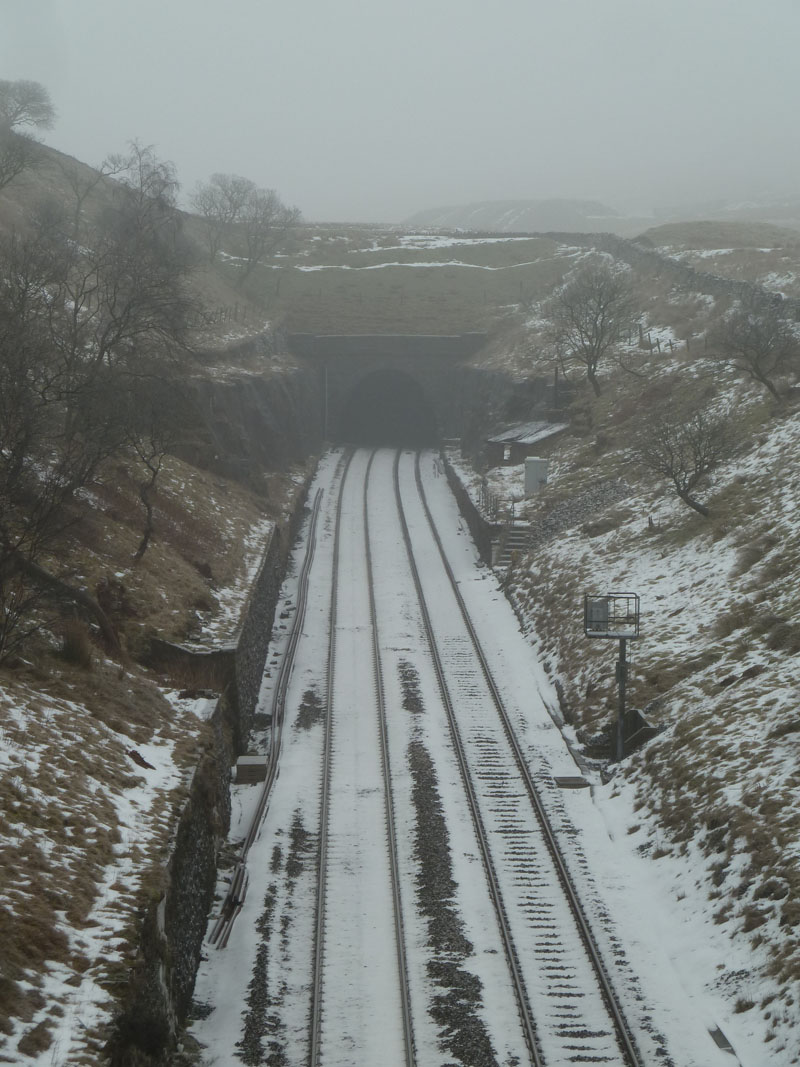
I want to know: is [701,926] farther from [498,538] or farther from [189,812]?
[498,538]


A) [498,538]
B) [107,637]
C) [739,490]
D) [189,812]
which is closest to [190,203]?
[498,538]

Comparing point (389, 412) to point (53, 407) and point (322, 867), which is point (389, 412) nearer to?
point (53, 407)

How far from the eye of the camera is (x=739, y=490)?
32.0 metres

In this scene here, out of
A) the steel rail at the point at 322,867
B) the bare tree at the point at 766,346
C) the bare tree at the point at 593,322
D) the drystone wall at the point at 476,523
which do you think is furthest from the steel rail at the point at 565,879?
the bare tree at the point at 593,322

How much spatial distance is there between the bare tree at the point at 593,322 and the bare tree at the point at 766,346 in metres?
8.85

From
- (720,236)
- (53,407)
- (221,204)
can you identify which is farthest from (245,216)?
(53,407)

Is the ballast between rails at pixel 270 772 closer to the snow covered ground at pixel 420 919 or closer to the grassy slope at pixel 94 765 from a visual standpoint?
the snow covered ground at pixel 420 919

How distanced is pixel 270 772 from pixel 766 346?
23854mm

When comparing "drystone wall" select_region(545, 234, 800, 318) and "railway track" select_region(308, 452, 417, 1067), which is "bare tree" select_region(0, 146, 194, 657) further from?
"drystone wall" select_region(545, 234, 800, 318)

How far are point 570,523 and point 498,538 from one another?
3.00 m

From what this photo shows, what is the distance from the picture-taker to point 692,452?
34.6 meters

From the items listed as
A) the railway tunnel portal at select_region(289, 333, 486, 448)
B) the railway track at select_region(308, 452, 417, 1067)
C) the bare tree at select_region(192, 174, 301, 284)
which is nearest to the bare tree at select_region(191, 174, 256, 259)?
the bare tree at select_region(192, 174, 301, 284)

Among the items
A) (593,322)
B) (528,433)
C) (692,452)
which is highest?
(593,322)

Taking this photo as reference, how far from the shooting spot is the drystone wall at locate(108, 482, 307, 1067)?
12008mm
